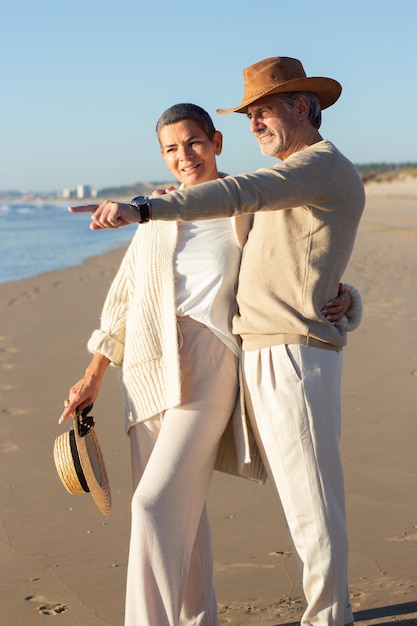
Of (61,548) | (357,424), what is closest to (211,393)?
(61,548)

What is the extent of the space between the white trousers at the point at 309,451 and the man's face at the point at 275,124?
663 mm

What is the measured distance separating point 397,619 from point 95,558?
139cm

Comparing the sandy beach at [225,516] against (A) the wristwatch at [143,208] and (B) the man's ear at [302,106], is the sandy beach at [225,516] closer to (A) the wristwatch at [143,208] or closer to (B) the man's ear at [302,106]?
(A) the wristwatch at [143,208]

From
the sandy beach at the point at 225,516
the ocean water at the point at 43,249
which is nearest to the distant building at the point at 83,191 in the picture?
the ocean water at the point at 43,249

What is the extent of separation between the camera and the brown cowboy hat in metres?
2.92

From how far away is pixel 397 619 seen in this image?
3428mm

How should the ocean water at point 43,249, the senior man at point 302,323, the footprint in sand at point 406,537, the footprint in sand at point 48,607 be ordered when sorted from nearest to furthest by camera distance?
1. the senior man at point 302,323
2. the footprint in sand at point 48,607
3. the footprint in sand at point 406,537
4. the ocean water at point 43,249

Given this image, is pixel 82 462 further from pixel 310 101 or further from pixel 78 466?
pixel 310 101

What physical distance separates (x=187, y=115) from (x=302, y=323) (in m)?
0.87

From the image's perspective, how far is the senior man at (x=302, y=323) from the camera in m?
2.86

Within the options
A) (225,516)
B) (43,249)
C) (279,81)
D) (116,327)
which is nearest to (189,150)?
(279,81)

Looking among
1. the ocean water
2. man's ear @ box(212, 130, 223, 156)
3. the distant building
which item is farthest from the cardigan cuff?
the distant building

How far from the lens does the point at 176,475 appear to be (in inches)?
116

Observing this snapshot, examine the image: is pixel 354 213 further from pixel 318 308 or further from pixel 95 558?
pixel 95 558
